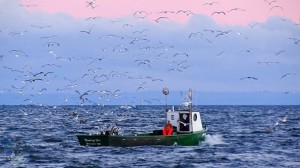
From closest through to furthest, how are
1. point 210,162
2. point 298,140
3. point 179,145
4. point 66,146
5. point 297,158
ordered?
point 210,162, point 297,158, point 179,145, point 66,146, point 298,140

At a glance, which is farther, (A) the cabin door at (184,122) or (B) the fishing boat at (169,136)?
(A) the cabin door at (184,122)

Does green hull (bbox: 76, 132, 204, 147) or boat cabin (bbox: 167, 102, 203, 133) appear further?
boat cabin (bbox: 167, 102, 203, 133)

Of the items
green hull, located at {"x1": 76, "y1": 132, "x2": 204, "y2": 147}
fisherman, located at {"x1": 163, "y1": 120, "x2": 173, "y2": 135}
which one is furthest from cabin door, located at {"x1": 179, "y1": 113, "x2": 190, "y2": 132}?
fisherman, located at {"x1": 163, "y1": 120, "x2": 173, "y2": 135}

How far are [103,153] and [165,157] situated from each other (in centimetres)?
554

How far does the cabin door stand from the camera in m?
55.2

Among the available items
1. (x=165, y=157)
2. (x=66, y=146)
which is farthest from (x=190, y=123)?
(x=66, y=146)

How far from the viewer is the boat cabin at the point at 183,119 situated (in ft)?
180

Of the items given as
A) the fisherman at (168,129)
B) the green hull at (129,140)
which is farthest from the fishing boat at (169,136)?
the fisherman at (168,129)

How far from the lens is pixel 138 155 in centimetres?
5166

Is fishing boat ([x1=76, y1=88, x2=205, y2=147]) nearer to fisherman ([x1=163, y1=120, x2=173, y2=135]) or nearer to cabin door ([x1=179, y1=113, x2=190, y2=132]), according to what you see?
cabin door ([x1=179, y1=113, x2=190, y2=132])

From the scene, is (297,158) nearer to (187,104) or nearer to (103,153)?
(187,104)

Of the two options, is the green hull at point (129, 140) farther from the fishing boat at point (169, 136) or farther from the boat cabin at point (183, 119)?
the boat cabin at point (183, 119)

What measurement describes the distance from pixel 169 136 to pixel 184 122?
283 centimetres

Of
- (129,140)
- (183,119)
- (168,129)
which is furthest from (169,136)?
(129,140)
